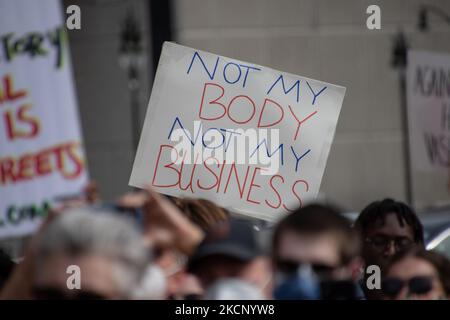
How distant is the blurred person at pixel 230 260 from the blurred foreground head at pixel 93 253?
41 centimetres

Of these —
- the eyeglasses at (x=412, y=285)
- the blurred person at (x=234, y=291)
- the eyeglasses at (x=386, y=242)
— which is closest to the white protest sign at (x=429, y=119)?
the eyeglasses at (x=386, y=242)

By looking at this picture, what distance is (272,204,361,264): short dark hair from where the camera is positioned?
2611mm

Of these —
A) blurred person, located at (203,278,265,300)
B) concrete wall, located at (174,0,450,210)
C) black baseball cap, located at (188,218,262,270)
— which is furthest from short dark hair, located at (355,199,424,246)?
concrete wall, located at (174,0,450,210)

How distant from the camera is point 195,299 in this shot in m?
2.78

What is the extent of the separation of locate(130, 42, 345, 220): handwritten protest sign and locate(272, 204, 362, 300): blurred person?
65.4 inches

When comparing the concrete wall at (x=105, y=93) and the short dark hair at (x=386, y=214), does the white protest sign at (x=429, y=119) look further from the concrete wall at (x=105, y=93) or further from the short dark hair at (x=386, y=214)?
the concrete wall at (x=105, y=93)

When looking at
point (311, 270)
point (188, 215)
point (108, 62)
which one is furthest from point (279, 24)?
point (311, 270)

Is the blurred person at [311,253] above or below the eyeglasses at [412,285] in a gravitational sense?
above

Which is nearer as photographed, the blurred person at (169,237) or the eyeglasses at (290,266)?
the eyeglasses at (290,266)

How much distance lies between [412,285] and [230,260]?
795 mm

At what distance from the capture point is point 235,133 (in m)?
4.40

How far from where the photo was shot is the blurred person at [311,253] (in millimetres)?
2588

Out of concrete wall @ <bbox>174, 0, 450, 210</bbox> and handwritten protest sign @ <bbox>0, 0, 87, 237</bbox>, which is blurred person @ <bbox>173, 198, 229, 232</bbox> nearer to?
handwritten protest sign @ <bbox>0, 0, 87, 237</bbox>
